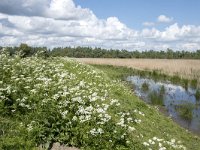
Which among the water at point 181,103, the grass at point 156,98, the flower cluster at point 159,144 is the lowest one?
the water at point 181,103

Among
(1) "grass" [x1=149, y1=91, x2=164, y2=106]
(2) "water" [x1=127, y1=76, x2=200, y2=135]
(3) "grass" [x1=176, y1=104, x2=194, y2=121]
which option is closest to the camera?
(2) "water" [x1=127, y1=76, x2=200, y2=135]

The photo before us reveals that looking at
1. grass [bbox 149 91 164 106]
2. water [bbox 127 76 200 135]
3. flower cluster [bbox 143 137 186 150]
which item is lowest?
water [bbox 127 76 200 135]

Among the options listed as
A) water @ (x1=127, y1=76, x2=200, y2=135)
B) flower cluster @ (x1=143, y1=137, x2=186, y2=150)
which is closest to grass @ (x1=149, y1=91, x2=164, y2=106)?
water @ (x1=127, y1=76, x2=200, y2=135)

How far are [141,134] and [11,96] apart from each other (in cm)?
465

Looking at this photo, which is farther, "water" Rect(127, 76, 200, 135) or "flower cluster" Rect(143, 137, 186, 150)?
"water" Rect(127, 76, 200, 135)

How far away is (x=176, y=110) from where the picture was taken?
25062mm

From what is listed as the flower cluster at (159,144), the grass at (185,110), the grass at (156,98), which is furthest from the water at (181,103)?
the flower cluster at (159,144)

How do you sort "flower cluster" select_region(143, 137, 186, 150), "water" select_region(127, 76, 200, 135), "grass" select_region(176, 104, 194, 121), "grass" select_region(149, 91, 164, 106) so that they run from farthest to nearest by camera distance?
"grass" select_region(149, 91, 164, 106)
"grass" select_region(176, 104, 194, 121)
"water" select_region(127, 76, 200, 135)
"flower cluster" select_region(143, 137, 186, 150)

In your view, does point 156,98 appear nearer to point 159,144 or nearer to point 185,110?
point 185,110

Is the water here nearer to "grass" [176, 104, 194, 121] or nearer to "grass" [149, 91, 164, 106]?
"grass" [176, 104, 194, 121]

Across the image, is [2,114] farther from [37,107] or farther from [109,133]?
[109,133]

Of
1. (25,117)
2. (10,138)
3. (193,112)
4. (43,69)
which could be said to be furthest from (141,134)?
(193,112)

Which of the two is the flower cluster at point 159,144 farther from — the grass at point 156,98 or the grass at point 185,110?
the grass at point 156,98

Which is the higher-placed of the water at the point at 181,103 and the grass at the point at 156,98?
the grass at the point at 156,98
